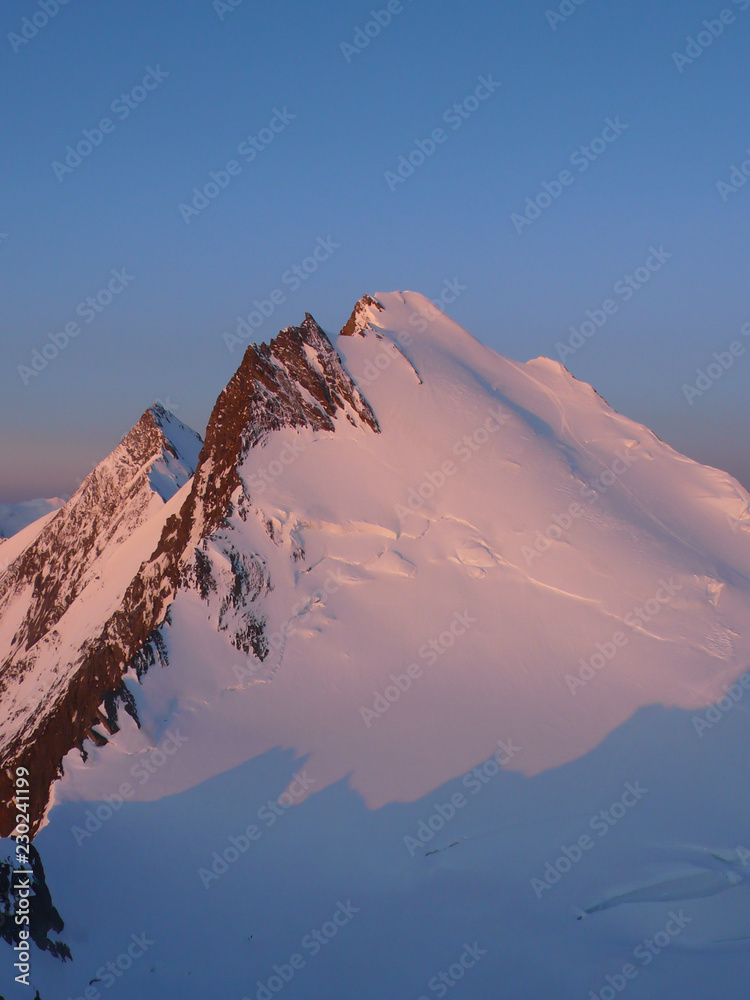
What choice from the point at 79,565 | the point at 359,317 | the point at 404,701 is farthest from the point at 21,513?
the point at 404,701

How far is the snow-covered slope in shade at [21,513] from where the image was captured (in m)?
101

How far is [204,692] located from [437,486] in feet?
46.8

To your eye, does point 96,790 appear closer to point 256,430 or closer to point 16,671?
point 256,430

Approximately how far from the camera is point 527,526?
116 feet

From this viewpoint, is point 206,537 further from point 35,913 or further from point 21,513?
point 21,513

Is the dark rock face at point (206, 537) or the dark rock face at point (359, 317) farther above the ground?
the dark rock face at point (359, 317)

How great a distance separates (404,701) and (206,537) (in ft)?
38.1

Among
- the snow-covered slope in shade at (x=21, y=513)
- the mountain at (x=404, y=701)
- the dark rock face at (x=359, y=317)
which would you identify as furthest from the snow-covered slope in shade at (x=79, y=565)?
the snow-covered slope in shade at (x=21, y=513)

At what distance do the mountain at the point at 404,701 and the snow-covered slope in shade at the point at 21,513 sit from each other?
6139 centimetres

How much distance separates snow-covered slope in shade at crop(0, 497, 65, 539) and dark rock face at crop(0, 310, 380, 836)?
60180 millimetres

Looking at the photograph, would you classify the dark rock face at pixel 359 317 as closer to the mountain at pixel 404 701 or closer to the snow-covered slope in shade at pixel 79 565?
the mountain at pixel 404 701

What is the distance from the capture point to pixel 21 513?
106m

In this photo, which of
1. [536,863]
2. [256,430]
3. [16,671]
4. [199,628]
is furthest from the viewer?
[16,671]

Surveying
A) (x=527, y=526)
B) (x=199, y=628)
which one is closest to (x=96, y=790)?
(x=199, y=628)
